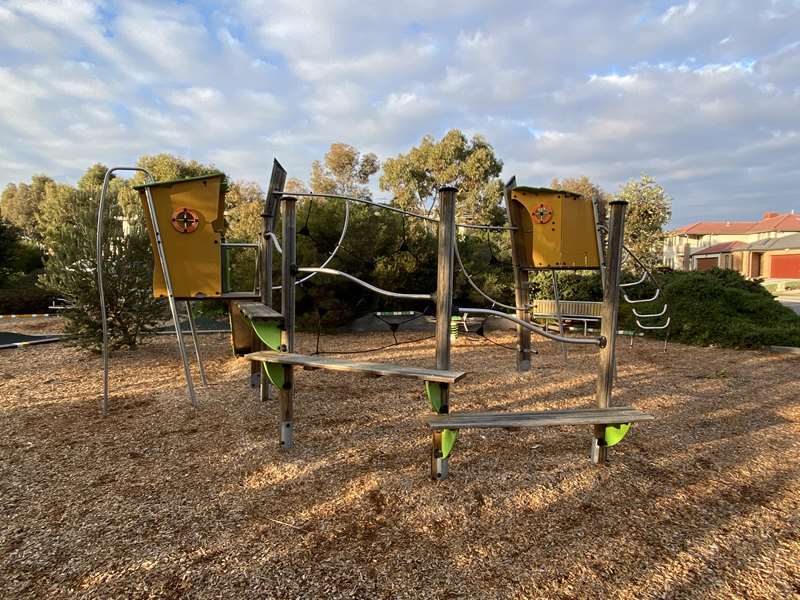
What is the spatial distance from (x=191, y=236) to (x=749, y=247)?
41.6 meters

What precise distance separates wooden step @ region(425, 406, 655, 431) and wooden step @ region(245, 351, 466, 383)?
0.25 meters

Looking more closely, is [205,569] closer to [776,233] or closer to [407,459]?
[407,459]

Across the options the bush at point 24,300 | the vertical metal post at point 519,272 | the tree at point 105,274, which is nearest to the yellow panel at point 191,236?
the tree at point 105,274

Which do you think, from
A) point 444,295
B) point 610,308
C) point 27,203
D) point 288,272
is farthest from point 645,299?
point 27,203

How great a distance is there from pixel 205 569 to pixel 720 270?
12.6 meters

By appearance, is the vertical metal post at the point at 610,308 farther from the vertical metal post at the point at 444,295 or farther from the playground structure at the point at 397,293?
the vertical metal post at the point at 444,295

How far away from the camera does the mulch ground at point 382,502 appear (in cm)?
214

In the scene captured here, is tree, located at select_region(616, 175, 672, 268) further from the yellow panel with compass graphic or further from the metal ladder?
the yellow panel with compass graphic

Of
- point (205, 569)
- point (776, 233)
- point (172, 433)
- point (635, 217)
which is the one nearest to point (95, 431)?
point (172, 433)

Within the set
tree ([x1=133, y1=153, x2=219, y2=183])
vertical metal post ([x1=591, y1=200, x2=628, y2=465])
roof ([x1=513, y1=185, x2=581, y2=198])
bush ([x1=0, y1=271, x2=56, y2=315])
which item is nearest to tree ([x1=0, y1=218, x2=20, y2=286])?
bush ([x1=0, y1=271, x2=56, y2=315])

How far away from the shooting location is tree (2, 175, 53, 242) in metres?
41.0

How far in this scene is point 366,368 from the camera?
314cm

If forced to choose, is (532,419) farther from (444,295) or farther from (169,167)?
(169,167)

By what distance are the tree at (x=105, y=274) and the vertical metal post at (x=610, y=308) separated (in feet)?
21.4
